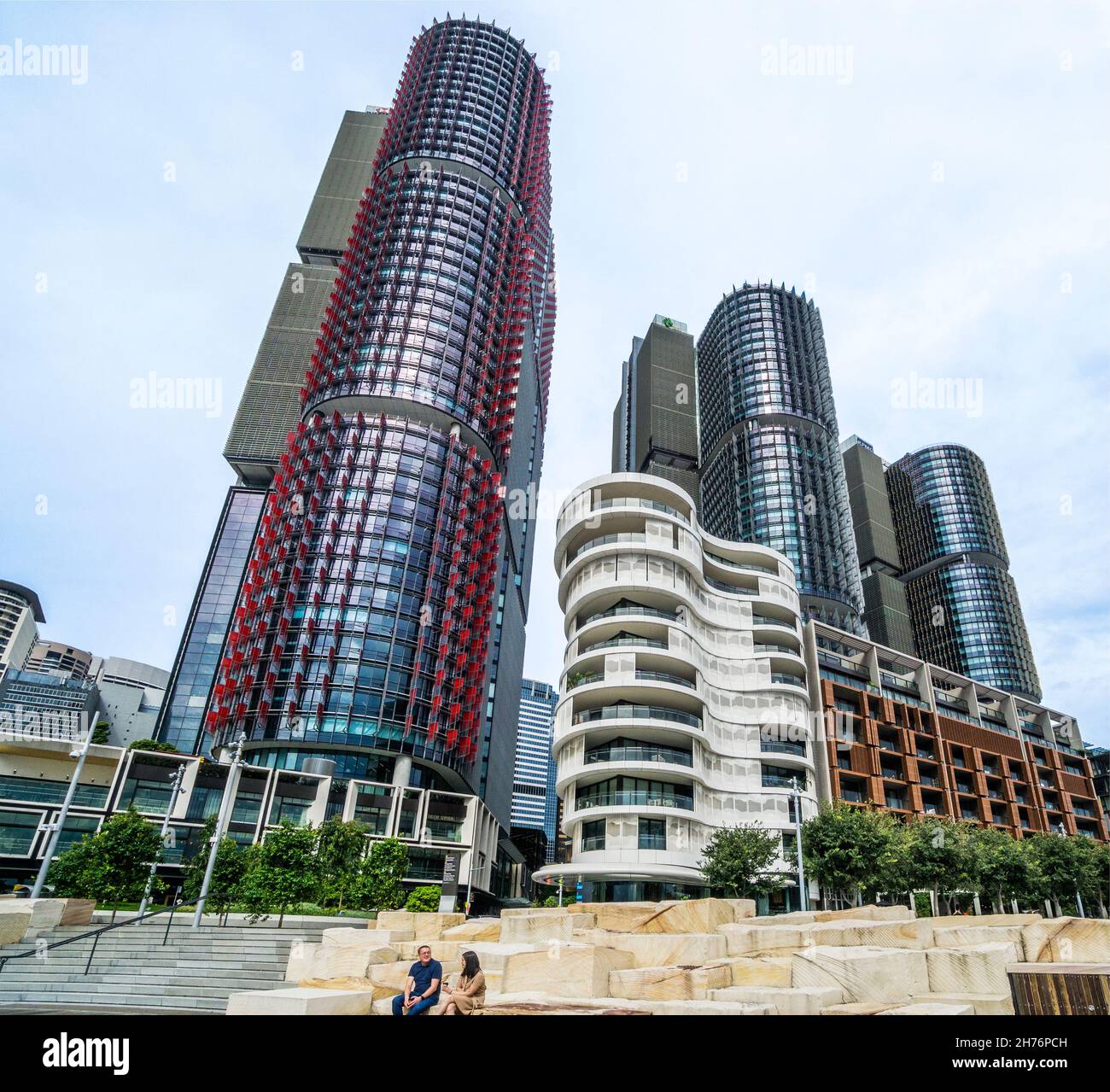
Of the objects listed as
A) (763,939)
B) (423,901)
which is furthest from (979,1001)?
(423,901)

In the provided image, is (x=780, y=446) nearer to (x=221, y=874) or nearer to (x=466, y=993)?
(x=221, y=874)

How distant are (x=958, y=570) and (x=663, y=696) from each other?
13782 centimetres

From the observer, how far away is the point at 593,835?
5153 cm

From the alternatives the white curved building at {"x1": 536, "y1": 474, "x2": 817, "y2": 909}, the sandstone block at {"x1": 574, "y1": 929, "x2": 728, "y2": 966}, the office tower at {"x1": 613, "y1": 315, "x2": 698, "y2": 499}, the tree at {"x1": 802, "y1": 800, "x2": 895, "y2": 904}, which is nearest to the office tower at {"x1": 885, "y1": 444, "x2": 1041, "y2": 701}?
the office tower at {"x1": 613, "y1": 315, "x2": 698, "y2": 499}

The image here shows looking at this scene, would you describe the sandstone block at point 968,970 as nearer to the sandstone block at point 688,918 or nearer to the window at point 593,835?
the sandstone block at point 688,918

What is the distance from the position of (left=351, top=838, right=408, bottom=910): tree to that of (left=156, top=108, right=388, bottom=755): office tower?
63.1 m

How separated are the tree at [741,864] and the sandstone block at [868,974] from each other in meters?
33.2

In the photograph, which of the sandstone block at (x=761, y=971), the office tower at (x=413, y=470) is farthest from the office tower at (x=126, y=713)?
the sandstone block at (x=761, y=971)

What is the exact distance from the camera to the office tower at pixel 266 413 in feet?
352

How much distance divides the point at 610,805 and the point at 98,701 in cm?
14168

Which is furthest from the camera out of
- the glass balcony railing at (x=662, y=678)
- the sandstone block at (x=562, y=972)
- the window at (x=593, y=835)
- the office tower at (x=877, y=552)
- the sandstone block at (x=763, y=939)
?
the office tower at (x=877, y=552)

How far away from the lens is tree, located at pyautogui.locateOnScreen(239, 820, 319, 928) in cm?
3030
